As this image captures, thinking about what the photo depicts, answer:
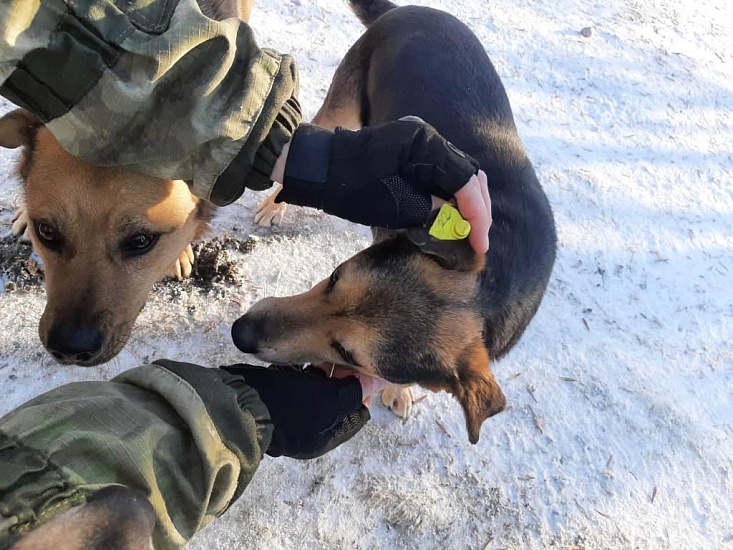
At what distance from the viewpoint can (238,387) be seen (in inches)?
94.7

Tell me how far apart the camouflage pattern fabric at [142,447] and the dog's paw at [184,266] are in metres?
1.37

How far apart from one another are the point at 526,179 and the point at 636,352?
177cm

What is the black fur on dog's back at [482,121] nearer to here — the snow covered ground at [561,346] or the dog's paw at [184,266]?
the snow covered ground at [561,346]

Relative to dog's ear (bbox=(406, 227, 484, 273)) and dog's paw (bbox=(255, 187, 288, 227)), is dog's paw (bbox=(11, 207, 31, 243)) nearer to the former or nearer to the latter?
dog's paw (bbox=(255, 187, 288, 227))

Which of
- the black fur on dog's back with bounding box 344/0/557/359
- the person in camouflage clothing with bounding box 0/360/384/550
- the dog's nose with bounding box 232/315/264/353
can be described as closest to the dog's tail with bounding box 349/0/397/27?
the black fur on dog's back with bounding box 344/0/557/359

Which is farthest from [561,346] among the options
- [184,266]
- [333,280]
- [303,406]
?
[184,266]

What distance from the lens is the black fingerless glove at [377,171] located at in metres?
2.21

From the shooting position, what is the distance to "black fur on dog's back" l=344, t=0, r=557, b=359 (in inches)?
115

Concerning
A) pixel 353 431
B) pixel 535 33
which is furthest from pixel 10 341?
pixel 535 33

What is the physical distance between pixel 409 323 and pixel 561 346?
183 cm

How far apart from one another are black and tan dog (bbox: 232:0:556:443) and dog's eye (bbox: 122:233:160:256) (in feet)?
2.24

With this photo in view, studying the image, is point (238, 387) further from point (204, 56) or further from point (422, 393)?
point (422, 393)

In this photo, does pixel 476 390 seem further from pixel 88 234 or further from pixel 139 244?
pixel 88 234

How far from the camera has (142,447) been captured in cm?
177
